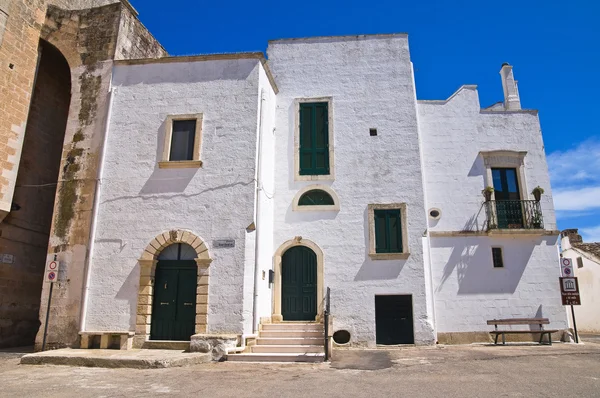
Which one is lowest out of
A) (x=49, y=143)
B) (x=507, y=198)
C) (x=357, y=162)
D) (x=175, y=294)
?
(x=175, y=294)

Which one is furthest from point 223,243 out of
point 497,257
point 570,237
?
point 570,237

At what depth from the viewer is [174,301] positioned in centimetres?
1166

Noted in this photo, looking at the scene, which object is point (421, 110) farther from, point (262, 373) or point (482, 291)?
point (262, 373)

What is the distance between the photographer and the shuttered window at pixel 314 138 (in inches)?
555

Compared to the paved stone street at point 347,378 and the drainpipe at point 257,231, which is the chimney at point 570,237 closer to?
the paved stone street at point 347,378

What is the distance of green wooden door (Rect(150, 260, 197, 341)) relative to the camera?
1143 centimetres

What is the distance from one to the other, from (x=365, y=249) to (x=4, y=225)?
10.1 m

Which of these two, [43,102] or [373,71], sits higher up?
[373,71]

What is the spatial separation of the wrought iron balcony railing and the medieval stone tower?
11327 millimetres

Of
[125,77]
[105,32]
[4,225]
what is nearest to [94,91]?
[125,77]

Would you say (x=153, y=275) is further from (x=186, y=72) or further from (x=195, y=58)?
(x=195, y=58)

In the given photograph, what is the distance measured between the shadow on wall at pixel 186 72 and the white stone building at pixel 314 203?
0.13 feet

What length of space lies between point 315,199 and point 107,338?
6.64 meters

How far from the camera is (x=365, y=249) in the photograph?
1326cm
